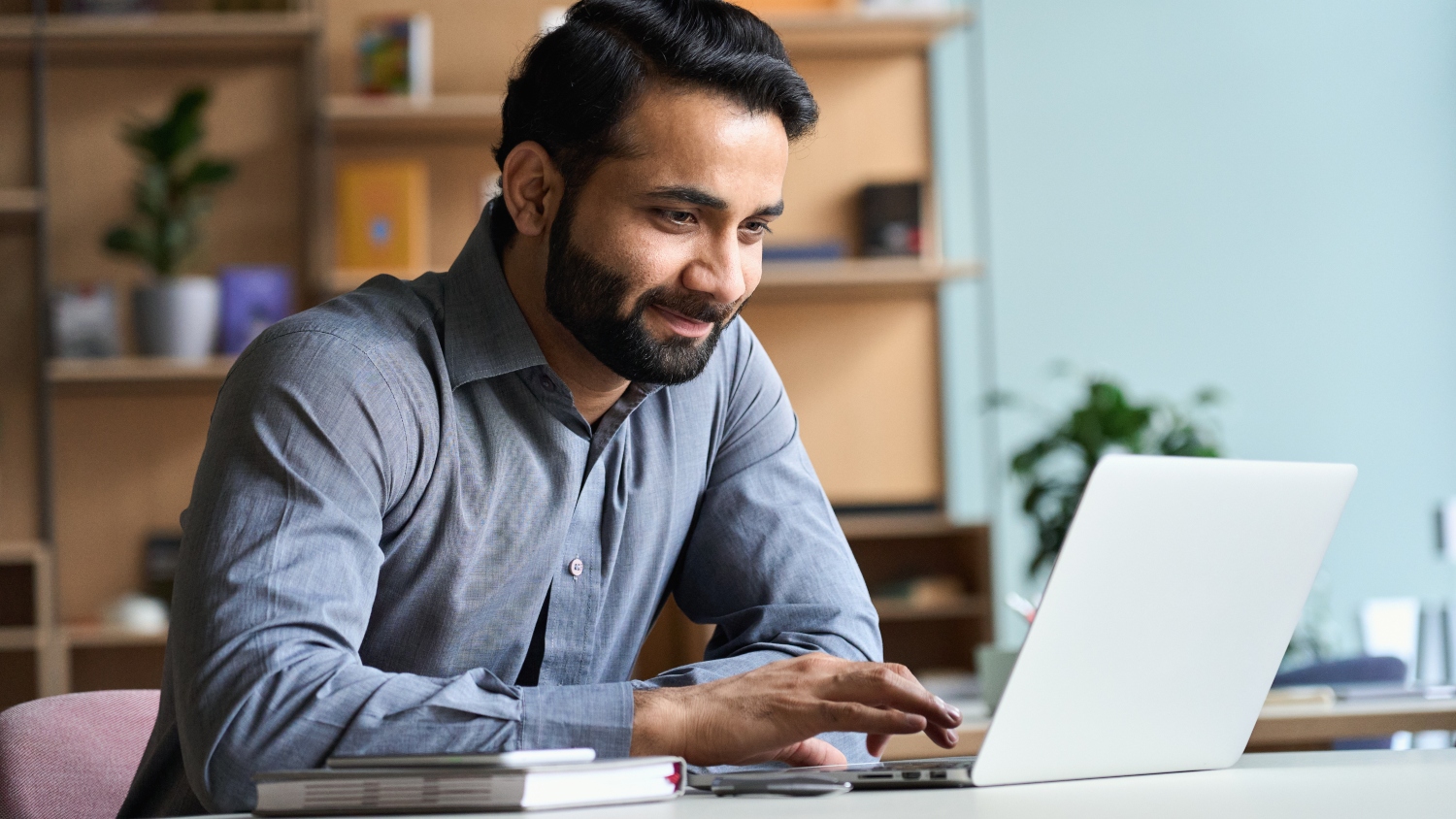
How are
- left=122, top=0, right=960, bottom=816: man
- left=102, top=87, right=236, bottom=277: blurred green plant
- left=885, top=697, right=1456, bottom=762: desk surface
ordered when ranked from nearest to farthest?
left=122, top=0, right=960, bottom=816: man, left=885, top=697, right=1456, bottom=762: desk surface, left=102, top=87, right=236, bottom=277: blurred green plant

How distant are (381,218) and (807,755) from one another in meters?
2.89

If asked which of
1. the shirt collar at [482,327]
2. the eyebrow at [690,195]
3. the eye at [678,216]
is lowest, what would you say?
the shirt collar at [482,327]

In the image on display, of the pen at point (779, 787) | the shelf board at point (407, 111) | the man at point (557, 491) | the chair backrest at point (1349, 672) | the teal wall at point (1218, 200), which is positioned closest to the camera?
the pen at point (779, 787)

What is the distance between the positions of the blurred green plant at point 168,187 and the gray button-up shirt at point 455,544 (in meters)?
2.43

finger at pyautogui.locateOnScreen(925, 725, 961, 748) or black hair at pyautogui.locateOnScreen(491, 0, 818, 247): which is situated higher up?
black hair at pyautogui.locateOnScreen(491, 0, 818, 247)

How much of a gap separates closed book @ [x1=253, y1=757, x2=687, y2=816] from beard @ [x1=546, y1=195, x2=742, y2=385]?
1.79 feet

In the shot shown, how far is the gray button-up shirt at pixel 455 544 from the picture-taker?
0.96 m

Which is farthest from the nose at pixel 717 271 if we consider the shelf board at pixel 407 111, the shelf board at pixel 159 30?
the shelf board at pixel 159 30

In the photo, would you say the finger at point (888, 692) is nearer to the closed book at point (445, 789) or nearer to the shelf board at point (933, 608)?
the closed book at point (445, 789)

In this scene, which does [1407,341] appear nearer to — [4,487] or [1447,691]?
[1447,691]

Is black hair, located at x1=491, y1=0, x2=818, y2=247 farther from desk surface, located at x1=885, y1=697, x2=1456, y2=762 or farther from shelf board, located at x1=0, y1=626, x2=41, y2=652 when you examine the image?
shelf board, located at x1=0, y1=626, x2=41, y2=652

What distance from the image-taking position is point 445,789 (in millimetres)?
792

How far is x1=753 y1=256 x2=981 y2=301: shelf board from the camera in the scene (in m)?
3.67

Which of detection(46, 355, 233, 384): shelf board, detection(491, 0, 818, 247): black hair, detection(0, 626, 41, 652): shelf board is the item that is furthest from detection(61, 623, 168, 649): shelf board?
detection(491, 0, 818, 247): black hair
